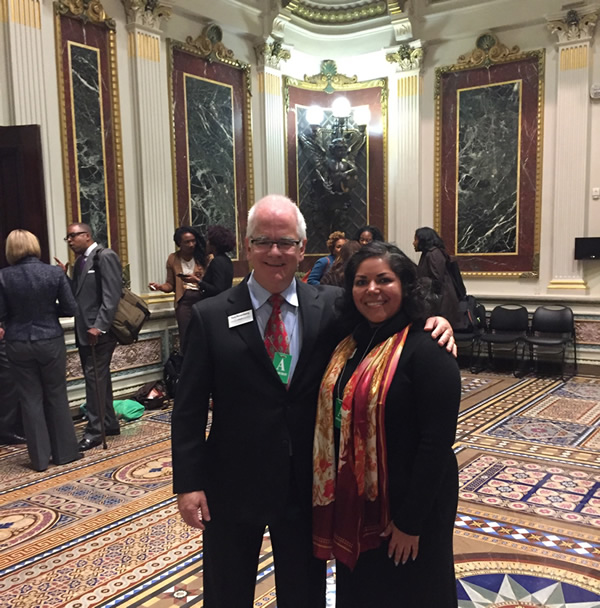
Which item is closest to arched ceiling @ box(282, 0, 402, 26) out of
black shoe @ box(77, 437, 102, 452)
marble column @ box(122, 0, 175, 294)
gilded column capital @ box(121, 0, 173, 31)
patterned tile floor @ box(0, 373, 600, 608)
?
gilded column capital @ box(121, 0, 173, 31)

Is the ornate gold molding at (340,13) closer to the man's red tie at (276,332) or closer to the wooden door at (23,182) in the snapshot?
the wooden door at (23,182)

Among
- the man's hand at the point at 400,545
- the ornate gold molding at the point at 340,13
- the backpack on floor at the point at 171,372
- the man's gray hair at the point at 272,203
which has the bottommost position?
the backpack on floor at the point at 171,372

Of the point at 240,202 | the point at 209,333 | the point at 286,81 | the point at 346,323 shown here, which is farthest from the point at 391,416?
the point at 286,81

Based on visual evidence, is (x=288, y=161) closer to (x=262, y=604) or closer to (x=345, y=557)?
(x=262, y=604)

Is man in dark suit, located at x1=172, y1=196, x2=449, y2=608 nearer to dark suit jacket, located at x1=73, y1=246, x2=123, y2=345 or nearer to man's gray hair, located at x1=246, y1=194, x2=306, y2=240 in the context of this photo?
man's gray hair, located at x1=246, y1=194, x2=306, y2=240

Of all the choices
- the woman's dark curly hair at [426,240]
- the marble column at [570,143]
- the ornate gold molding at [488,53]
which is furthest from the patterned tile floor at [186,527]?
the ornate gold molding at [488,53]

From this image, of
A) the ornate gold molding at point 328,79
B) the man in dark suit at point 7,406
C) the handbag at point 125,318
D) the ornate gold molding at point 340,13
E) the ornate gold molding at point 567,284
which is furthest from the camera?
the ornate gold molding at point 328,79

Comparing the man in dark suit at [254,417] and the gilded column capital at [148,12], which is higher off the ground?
the gilded column capital at [148,12]

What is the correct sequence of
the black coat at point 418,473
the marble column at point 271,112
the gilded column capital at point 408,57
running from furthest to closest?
the gilded column capital at point 408,57 → the marble column at point 271,112 → the black coat at point 418,473

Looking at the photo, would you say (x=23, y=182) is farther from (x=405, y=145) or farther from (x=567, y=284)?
(x=567, y=284)

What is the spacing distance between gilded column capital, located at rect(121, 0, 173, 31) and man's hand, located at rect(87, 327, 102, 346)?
3461 mm

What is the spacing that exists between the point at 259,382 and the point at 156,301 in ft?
17.0

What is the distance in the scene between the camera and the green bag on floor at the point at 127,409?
587cm

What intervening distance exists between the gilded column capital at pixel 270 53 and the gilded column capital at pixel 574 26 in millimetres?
3391
